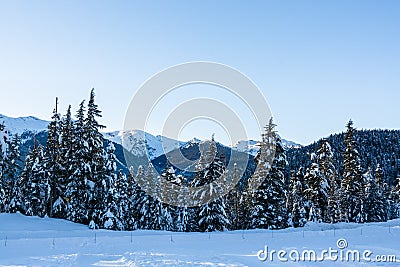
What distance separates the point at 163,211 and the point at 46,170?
14.8m

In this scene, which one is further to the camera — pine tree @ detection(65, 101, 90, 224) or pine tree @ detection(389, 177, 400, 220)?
pine tree @ detection(389, 177, 400, 220)

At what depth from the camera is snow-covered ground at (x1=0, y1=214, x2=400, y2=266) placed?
18.5m

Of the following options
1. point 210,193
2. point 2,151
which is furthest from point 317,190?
point 2,151

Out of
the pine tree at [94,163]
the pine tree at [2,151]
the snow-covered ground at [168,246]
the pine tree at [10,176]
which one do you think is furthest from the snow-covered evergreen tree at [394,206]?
the pine tree at [2,151]

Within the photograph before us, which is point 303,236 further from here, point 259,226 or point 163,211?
point 163,211

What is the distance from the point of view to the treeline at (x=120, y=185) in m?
34.5

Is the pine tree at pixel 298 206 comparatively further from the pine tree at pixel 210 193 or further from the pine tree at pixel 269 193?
the pine tree at pixel 210 193

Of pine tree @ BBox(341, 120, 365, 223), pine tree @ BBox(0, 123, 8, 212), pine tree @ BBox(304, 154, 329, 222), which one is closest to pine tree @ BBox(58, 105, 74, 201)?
pine tree @ BBox(0, 123, 8, 212)

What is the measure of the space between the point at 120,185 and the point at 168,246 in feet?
76.1

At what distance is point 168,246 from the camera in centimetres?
2298

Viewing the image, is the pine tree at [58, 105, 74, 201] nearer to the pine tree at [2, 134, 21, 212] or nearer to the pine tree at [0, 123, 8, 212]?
the pine tree at [0, 123, 8, 212]

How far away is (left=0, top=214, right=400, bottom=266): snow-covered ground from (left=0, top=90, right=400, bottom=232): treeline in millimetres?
5912

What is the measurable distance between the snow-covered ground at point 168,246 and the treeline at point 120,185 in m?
5.91

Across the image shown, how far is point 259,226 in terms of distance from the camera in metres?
33.8
